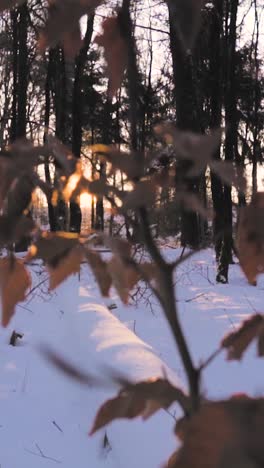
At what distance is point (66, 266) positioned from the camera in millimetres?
686

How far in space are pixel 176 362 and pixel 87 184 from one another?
3278mm

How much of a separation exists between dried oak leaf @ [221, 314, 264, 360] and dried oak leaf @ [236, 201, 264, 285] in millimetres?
55

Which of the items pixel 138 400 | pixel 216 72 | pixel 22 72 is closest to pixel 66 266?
pixel 138 400

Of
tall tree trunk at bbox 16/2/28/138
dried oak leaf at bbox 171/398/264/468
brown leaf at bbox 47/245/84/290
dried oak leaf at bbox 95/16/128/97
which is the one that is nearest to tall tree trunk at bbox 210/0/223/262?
tall tree trunk at bbox 16/2/28/138

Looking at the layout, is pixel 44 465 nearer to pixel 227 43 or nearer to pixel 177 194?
pixel 177 194

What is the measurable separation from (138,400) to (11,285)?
8.3 inches

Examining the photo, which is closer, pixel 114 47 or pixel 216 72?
pixel 114 47

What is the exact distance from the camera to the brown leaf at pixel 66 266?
0.63 m

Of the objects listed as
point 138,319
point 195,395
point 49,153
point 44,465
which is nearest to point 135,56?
point 49,153

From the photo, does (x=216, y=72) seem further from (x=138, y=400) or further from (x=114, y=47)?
(x=138, y=400)

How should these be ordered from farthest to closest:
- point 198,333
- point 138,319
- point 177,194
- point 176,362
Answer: point 138,319, point 198,333, point 176,362, point 177,194

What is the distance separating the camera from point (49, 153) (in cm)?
58

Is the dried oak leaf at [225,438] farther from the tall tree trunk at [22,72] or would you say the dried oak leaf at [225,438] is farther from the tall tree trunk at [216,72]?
the tall tree trunk at [22,72]

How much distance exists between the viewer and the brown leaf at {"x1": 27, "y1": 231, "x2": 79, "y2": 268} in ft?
2.02
